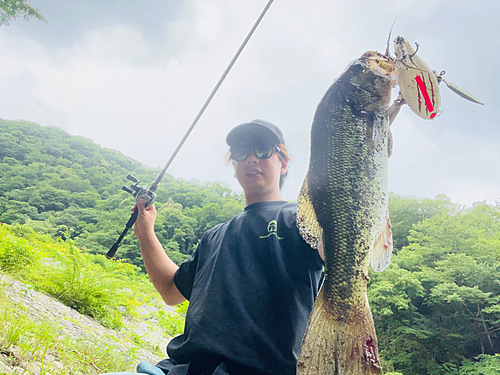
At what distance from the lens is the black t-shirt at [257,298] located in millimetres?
1186

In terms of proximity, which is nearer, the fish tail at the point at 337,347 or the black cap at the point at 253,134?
the fish tail at the point at 337,347

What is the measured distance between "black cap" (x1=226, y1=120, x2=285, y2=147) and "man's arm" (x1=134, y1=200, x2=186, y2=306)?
2.84 feet

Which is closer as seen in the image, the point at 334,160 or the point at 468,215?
the point at 334,160

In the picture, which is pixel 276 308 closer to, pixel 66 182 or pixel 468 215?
pixel 468 215

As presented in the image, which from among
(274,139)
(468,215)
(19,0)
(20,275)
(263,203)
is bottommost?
(20,275)

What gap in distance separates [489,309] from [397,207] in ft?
38.1

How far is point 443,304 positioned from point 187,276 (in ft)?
58.2

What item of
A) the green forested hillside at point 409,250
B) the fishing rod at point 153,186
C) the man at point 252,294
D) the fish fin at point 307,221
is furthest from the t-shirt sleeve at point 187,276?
the green forested hillside at point 409,250

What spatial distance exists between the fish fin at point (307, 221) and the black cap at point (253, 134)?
83cm

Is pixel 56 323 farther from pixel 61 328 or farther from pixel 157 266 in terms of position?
pixel 157 266

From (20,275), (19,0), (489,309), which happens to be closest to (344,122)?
(20,275)

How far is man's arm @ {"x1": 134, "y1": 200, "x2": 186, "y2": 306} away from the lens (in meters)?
1.94

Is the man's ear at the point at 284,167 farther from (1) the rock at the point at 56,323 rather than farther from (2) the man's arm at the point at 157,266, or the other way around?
(1) the rock at the point at 56,323

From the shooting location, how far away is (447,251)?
54.6 ft
